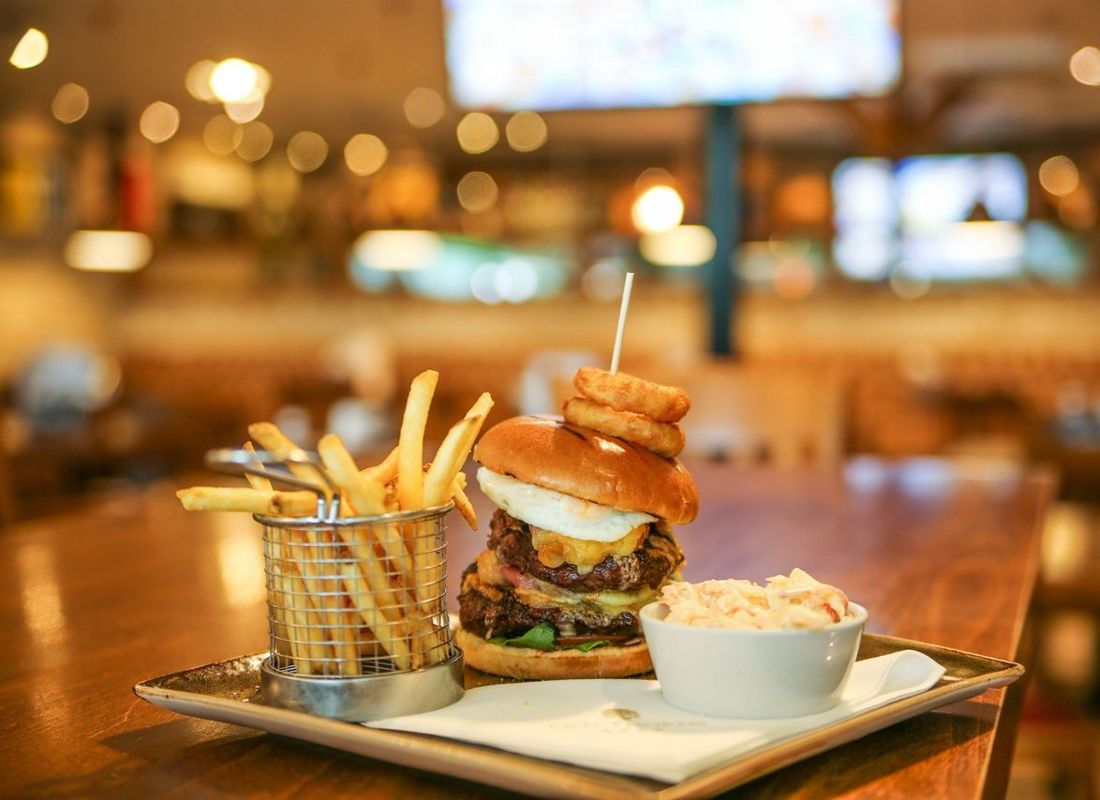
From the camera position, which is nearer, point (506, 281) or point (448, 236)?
point (448, 236)

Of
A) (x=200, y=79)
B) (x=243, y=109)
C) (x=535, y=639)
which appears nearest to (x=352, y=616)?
(x=535, y=639)

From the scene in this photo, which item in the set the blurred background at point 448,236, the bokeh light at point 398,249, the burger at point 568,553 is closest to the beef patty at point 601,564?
the burger at point 568,553

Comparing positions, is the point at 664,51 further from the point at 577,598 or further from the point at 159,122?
the point at 159,122

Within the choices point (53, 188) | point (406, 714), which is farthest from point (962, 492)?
point (53, 188)

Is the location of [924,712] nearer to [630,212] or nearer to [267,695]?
[267,695]

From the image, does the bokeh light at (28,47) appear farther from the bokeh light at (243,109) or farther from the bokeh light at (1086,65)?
the bokeh light at (1086,65)
